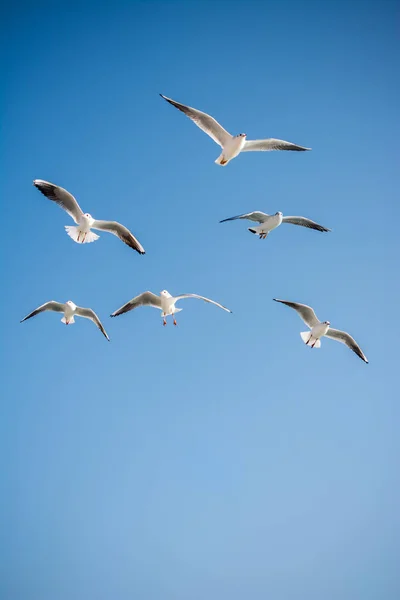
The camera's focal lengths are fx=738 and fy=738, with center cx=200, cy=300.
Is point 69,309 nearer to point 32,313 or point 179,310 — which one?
point 32,313

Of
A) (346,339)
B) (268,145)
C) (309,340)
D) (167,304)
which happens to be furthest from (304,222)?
(167,304)

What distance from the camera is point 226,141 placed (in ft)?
45.2

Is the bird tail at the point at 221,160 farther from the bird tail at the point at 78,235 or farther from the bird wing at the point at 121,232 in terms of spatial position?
the bird tail at the point at 78,235

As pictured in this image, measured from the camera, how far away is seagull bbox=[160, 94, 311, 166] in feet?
44.1

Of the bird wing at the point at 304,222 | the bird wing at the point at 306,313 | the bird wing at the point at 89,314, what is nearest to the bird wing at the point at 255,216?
A: the bird wing at the point at 304,222

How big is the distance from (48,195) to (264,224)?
4.20 m

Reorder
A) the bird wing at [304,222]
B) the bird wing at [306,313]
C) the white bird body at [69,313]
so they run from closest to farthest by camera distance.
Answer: the bird wing at [304,222] → the bird wing at [306,313] → the white bird body at [69,313]

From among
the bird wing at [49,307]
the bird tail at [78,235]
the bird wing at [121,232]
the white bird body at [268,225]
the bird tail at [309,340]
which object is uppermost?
the white bird body at [268,225]

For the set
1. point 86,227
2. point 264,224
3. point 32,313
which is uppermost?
point 264,224

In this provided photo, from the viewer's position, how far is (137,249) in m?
14.2

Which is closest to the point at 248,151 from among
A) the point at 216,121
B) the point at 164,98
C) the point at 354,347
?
the point at 216,121

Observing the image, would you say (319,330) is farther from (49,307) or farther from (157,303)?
(49,307)

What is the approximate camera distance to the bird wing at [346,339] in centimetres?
1581

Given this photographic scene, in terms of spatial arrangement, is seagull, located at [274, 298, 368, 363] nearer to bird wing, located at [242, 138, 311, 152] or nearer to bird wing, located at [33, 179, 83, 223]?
bird wing, located at [242, 138, 311, 152]
